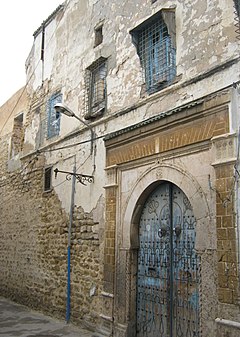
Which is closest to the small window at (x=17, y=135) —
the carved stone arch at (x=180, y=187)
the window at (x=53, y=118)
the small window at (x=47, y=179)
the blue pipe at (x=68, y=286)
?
the window at (x=53, y=118)

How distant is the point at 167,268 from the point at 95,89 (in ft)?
13.2

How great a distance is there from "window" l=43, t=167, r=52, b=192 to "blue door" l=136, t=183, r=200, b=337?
11.6ft

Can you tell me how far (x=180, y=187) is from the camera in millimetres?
5750

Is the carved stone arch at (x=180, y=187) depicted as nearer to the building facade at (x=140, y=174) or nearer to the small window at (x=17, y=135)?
the building facade at (x=140, y=174)

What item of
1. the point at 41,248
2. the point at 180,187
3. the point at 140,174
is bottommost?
the point at 41,248

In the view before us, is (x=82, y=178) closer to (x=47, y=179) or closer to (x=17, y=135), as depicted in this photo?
(x=47, y=179)

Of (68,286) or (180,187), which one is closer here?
(180,187)

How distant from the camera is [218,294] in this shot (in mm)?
4910

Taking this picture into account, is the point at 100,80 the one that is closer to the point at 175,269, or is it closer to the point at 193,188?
the point at 193,188

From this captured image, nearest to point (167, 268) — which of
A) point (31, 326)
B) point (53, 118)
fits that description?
point (31, 326)

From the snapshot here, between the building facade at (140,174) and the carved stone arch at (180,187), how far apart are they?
0.02 m

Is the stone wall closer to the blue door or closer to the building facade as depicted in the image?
the building facade

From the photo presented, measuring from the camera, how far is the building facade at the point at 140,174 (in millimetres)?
5172

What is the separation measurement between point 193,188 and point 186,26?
2.46 m
